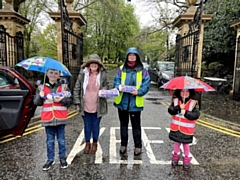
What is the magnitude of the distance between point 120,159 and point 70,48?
5503 mm

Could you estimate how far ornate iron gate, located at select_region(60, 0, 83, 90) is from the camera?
23.0 ft

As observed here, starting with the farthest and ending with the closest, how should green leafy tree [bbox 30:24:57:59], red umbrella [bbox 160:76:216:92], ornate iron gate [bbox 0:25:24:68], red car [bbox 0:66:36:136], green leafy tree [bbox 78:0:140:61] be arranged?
green leafy tree [bbox 78:0:140:61] → green leafy tree [bbox 30:24:57:59] → ornate iron gate [bbox 0:25:24:68] → red car [bbox 0:66:36:136] → red umbrella [bbox 160:76:216:92]

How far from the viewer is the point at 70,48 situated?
8070 millimetres

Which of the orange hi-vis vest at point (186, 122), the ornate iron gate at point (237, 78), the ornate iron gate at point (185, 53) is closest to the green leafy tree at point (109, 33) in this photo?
the ornate iron gate at point (237, 78)

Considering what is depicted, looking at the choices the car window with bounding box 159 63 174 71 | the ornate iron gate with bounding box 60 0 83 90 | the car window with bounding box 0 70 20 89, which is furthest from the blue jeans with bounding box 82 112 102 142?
the car window with bounding box 159 63 174 71

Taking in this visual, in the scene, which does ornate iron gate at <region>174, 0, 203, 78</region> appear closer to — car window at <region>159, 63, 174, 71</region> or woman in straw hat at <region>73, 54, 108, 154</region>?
woman in straw hat at <region>73, 54, 108, 154</region>

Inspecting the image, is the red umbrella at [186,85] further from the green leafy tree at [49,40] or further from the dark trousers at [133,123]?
the green leafy tree at [49,40]

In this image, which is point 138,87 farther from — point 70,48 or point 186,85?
point 70,48

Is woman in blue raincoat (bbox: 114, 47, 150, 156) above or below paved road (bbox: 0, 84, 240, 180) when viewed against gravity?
above

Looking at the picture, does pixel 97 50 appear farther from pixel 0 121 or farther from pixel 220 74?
pixel 0 121

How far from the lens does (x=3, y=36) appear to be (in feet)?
24.0

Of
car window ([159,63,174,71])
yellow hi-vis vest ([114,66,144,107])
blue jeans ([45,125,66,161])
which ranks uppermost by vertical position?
car window ([159,63,174,71])

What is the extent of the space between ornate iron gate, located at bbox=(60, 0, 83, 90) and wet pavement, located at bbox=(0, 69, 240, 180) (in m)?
3.05

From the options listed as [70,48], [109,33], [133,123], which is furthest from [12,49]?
[109,33]
